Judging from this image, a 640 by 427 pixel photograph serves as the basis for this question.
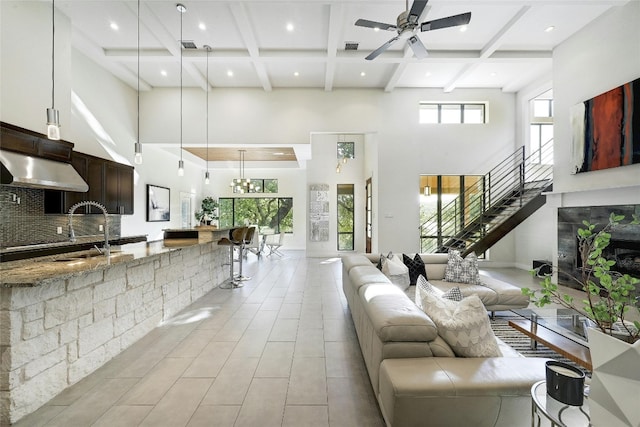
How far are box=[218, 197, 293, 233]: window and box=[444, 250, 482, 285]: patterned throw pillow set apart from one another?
28.8 ft

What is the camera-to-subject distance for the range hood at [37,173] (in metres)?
3.66

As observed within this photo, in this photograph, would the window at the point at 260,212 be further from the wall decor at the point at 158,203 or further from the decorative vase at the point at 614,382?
the decorative vase at the point at 614,382

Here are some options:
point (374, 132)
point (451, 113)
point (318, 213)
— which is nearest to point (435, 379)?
point (374, 132)

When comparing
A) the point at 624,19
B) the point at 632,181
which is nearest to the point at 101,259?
the point at 632,181

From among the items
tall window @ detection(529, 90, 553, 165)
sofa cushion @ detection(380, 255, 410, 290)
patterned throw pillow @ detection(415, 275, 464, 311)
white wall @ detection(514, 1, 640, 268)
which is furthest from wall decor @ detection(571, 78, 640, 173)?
patterned throw pillow @ detection(415, 275, 464, 311)

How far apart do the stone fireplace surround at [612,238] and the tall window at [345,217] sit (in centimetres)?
567

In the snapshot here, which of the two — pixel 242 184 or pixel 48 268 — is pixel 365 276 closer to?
pixel 48 268

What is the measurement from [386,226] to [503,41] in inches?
170

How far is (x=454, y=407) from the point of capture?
1.56 m

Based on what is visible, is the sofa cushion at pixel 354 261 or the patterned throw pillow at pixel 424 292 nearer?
the patterned throw pillow at pixel 424 292

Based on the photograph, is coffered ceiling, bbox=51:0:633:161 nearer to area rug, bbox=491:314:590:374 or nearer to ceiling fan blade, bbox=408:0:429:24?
ceiling fan blade, bbox=408:0:429:24

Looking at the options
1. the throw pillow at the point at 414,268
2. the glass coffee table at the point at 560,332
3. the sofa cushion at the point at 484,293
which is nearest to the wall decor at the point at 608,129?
the glass coffee table at the point at 560,332

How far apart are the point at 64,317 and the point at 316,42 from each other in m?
5.45

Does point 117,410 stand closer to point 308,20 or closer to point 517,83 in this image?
point 308,20
